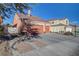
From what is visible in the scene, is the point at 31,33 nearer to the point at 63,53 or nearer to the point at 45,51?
the point at 45,51

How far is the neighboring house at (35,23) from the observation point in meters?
2.25

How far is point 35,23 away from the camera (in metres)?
2.28

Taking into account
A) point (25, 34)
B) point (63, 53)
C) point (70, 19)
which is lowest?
point (63, 53)

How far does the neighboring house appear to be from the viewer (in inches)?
88.6

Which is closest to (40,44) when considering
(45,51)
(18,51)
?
(45,51)

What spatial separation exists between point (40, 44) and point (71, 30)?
349 mm

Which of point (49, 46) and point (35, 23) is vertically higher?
point (35, 23)

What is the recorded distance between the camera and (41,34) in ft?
7.41

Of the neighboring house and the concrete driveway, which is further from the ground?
the neighboring house

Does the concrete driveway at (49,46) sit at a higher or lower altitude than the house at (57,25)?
lower

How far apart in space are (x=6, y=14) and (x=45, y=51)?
57 cm

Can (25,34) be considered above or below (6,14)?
below

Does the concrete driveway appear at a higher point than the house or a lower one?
lower

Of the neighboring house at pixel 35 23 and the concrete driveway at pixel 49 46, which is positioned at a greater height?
the neighboring house at pixel 35 23
